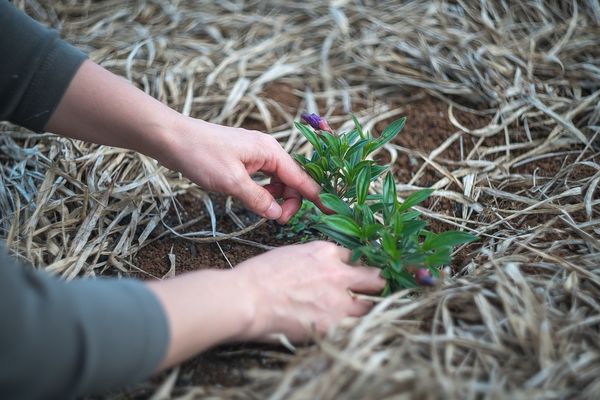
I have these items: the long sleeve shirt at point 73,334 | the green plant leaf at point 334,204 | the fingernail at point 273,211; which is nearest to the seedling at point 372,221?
the green plant leaf at point 334,204

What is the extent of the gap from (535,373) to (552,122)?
3.96 ft

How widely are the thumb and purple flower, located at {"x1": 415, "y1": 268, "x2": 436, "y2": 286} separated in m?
0.47

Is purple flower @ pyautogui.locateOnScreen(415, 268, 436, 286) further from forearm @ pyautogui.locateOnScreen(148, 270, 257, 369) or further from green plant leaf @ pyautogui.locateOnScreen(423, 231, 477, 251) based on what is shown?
forearm @ pyautogui.locateOnScreen(148, 270, 257, 369)

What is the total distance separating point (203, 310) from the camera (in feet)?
3.96

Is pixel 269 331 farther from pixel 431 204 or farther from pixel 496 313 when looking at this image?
pixel 431 204

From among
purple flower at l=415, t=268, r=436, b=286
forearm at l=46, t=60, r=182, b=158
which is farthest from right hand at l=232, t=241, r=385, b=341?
forearm at l=46, t=60, r=182, b=158

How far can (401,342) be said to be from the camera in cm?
135

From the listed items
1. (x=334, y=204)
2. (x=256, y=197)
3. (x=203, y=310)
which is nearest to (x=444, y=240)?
(x=334, y=204)

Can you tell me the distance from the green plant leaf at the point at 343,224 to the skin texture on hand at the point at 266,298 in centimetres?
5

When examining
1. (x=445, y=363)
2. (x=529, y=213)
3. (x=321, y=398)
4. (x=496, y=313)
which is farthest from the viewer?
(x=529, y=213)

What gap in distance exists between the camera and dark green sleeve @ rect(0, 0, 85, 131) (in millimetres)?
1524

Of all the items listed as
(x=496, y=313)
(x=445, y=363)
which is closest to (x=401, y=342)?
(x=445, y=363)

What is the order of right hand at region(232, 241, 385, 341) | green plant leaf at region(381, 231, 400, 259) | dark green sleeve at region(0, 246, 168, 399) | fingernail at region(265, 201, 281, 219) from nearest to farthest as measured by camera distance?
dark green sleeve at region(0, 246, 168, 399)
right hand at region(232, 241, 385, 341)
green plant leaf at region(381, 231, 400, 259)
fingernail at region(265, 201, 281, 219)

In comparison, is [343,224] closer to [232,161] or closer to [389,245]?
[389,245]
